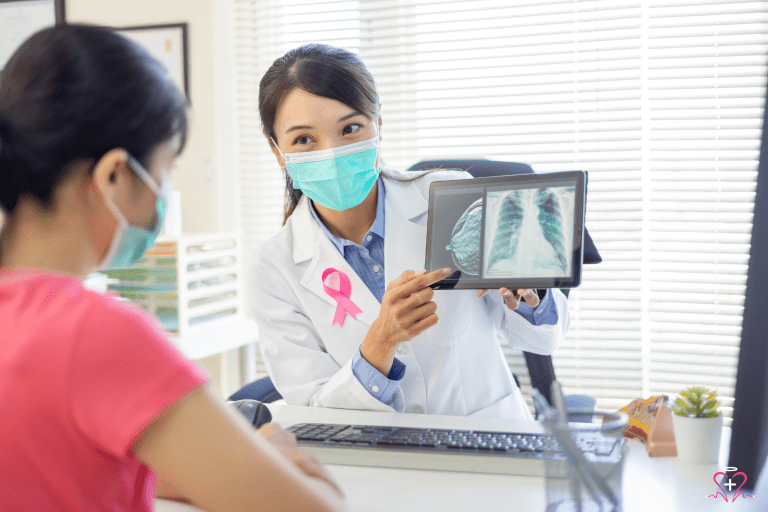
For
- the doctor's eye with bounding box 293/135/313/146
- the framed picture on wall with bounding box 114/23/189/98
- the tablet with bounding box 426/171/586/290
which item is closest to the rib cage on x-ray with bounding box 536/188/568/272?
the tablet with bounding box 426/171/586/290

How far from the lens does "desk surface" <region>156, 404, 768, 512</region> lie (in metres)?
0.78

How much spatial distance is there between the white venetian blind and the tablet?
140cm

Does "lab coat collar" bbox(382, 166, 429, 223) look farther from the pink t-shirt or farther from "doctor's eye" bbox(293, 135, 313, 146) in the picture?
the pink t-shirt

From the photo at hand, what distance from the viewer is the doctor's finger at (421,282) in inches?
45.8

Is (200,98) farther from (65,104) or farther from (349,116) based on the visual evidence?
(65,104)

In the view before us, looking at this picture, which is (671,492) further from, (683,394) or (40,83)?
(40,83)

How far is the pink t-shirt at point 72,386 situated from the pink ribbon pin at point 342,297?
862 mm

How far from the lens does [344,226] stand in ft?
5.11

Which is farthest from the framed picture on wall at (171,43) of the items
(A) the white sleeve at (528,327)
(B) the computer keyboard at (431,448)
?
(B) the computer keyboard at (431,448)

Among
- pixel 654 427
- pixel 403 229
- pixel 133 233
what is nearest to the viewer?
pixel 133 233

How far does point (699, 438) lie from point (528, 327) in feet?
1.86

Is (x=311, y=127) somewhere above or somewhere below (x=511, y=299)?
above

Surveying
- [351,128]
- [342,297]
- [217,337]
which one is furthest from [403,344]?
[217,337]

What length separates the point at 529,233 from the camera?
1132mm
